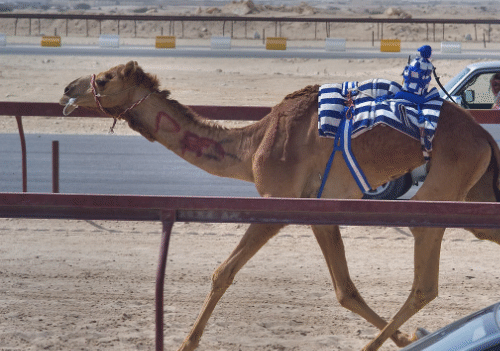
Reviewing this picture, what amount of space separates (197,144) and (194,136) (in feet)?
0.23

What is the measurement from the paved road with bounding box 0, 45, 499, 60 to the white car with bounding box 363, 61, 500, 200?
19.9 m

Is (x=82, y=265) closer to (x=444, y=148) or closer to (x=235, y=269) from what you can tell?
(x=235, y=269)

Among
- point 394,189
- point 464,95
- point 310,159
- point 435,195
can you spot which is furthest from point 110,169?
point 435,195

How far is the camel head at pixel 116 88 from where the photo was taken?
642cm

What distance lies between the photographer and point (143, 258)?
828cm

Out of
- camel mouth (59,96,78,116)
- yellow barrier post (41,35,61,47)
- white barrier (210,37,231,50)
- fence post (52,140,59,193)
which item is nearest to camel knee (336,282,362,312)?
camel mouth (59,96,78,116)

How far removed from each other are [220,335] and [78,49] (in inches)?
1136

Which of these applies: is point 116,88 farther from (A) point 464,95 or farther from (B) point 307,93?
(A) point 464,95

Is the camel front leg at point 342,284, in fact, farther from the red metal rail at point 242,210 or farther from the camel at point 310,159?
the red metal rail at point 242,210

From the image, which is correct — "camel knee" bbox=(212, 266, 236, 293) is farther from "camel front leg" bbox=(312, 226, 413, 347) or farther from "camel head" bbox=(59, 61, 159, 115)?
"camel head" bbox=(59, 61, 159, 115)

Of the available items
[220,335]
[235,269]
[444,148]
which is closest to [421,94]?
[444,148]

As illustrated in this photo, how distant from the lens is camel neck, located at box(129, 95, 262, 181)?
6.37 meters

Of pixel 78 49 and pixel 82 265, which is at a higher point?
pixel 78 49

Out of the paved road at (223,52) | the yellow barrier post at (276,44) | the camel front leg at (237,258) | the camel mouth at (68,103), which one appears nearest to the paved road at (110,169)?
the camel mouth at (68,103)
